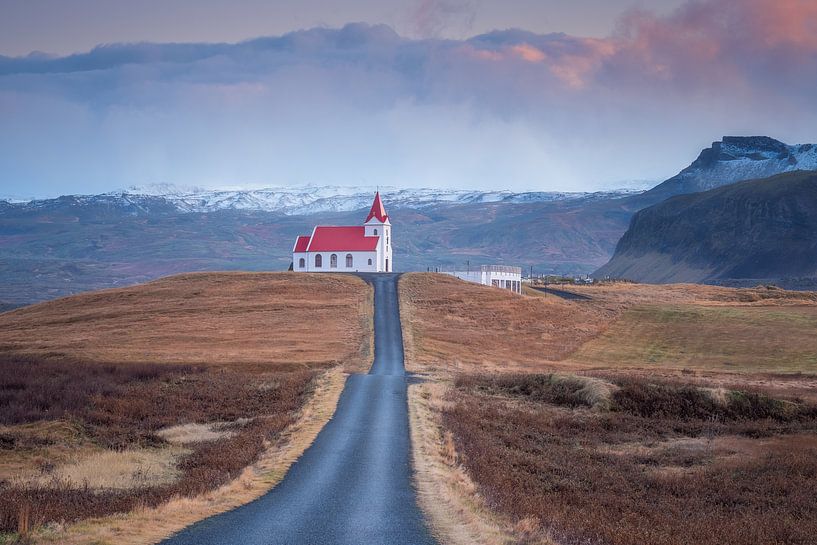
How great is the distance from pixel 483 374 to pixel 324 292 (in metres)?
46.2

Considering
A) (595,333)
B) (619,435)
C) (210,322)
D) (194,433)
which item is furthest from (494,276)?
(194,433)

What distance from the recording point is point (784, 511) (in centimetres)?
2053

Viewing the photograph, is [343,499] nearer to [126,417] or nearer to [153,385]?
[126,417]

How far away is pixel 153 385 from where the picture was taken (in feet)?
138

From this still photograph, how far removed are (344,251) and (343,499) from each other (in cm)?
9693

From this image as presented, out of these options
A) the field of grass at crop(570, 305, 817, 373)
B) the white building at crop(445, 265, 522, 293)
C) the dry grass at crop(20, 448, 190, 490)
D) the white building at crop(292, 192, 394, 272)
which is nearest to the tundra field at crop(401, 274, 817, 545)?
the field of grass at crop(570, 305, 817, 373)

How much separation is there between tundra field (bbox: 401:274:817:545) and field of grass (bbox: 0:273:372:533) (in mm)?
6598

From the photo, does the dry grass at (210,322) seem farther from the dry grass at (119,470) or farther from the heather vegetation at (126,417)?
the dry grass at (119,470)

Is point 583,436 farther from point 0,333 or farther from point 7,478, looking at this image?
point 0,333

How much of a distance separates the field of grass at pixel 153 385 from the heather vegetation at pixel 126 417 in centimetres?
7

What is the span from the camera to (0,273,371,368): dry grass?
58.1m

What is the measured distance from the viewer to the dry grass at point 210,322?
58.1 metres

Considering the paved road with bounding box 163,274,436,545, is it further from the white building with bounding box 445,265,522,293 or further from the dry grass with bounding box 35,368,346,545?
the white building with bounding box 445,265,522,293

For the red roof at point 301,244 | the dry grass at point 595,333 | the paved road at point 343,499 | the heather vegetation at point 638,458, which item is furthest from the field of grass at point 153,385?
the red roof at point 301,244
